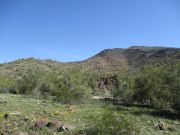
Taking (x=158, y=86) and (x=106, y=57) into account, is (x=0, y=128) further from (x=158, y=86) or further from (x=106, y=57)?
(x=106, y=57)

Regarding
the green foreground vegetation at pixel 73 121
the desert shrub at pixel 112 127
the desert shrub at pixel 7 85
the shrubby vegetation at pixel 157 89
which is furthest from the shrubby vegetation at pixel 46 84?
the desert shrub at pixel 112 127

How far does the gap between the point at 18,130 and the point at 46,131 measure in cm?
127

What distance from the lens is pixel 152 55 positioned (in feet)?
382

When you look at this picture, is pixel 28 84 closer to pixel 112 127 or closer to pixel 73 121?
pixel 73 121

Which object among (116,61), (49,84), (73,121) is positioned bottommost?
(73,121)

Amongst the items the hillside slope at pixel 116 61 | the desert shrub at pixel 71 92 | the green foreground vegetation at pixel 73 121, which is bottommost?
the green foreground vegetation at pixel 73 121

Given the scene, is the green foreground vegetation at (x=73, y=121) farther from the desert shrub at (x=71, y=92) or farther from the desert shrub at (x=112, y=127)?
the desert shrub at (x=71, y=92)

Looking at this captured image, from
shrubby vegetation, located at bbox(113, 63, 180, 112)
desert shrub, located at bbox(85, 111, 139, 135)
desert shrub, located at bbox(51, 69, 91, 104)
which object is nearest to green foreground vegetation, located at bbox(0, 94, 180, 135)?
desert shrub, located at bbox(85, 111, 139, 135)

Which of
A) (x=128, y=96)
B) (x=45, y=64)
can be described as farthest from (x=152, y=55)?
(x=128, y=96)

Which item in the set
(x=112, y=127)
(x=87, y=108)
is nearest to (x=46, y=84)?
(x=87, y=108)

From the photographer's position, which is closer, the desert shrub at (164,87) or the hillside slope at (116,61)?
the desert shrub at (164,87)

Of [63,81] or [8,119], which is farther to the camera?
[63,81]

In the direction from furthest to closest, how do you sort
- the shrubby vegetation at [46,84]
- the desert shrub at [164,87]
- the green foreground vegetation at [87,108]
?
the shrubby vegetation at [46,84] < the desert shrub at [164,87] < the green foreground vegetation at [87,108]

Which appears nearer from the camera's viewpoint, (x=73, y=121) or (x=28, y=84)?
(x=73, y=121)
